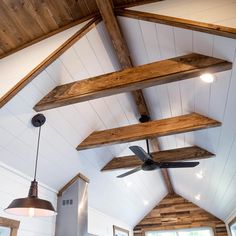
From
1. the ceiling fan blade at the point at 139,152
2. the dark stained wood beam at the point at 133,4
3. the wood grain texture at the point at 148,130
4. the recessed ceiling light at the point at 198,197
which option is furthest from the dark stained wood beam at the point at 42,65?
the recessed ceiling light at the point at 198,197

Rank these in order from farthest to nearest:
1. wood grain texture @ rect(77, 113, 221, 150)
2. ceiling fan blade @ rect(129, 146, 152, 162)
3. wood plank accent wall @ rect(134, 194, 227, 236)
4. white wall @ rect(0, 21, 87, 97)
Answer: wood plank accent wall @ rect(134, 194, 227, 236) < wood grain texture @ rect(77, 113, 221, 150) < ceiling fan blade @ rect(129, 146, 152, 162) < white wall @ rect(0, 21, 87, 97)

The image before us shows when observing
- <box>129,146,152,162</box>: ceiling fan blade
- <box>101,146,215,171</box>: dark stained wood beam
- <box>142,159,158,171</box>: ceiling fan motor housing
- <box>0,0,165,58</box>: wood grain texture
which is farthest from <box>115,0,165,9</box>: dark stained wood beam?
<box>101,146,215,171</box>: dark stained wood beam

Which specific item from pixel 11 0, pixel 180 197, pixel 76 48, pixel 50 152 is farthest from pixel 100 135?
pixel 180 197

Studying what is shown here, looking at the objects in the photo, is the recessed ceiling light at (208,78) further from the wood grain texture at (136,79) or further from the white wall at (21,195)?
the white wall at (21,195)

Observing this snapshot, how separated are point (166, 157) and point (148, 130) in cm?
114

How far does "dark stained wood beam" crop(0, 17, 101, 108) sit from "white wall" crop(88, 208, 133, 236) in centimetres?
374

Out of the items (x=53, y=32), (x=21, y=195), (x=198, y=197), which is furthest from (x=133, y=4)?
(x=198, y=197)

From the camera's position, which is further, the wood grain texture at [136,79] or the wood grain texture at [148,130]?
the wood grain texture at [148,130]

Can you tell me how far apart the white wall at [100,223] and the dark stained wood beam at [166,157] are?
52.6 inches

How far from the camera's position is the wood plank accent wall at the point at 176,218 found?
7.94 m

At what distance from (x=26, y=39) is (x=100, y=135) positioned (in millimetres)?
1768

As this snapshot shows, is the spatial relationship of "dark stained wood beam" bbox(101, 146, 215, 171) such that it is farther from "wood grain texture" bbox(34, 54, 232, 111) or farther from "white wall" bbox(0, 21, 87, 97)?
"white wall" bbox(0, 21, 87, 97)

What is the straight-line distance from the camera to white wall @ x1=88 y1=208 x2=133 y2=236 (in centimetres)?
545

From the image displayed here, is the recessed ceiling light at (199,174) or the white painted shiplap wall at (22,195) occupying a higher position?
the recessed ceiling light at (199,174)
